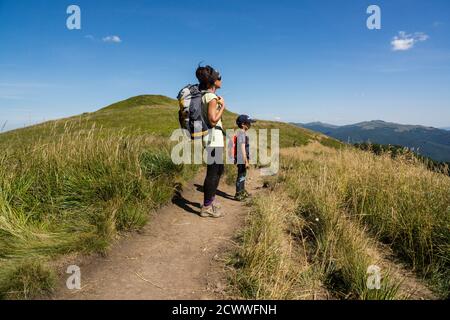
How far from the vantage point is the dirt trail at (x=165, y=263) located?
358cm

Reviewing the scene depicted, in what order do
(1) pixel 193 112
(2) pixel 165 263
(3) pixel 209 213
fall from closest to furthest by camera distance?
(2) pixel 165 263
(1) pixel 193 112
(3) pixel 209 213

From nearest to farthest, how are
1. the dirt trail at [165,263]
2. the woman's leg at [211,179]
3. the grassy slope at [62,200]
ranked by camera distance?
the dirt trail at [165,263] → the grassy slope at [62,200] → the woman's leg at [211,179]

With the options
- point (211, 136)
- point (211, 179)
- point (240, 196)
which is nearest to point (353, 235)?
point (211, 179)

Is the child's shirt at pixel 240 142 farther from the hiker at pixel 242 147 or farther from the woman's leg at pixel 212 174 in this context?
the woman's leg at pixel 212 174

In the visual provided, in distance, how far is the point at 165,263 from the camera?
4301 mm

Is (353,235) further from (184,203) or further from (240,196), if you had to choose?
(184,203)

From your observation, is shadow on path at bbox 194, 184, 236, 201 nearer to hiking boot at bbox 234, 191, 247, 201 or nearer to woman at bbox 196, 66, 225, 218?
hiking boot at bbox 234, 191, 247, 201

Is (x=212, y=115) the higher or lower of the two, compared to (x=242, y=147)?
higher

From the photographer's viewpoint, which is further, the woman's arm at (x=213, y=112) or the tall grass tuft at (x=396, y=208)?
the woman's arm at (x=213, y=112)

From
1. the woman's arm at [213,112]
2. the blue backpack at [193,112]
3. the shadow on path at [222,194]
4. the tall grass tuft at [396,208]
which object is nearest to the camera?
the tall grass tuft at [396,208]

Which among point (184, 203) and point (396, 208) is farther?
point (184, 203)

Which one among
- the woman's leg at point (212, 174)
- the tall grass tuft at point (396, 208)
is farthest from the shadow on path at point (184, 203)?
the tall grass tuft at point (396, 208)

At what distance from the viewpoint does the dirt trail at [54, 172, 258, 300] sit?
11.7ft
